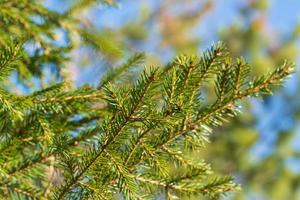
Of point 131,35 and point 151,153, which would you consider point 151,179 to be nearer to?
point 151,153

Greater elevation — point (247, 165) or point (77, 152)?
point (247, 165)

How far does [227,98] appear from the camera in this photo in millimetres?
1479

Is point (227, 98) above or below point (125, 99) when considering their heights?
above

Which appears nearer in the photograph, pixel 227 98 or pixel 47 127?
pixel 227 98

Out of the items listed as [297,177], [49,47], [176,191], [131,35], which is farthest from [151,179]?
[131,35]

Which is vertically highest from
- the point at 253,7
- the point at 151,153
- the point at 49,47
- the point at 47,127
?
the point at 253,7

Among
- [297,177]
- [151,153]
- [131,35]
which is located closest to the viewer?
[151,153]

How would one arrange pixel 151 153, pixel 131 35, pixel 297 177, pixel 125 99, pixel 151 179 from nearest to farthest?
pixel 125 99
pixel 151 153
pixel 151 179
pixel 297 177
pixel 131 35

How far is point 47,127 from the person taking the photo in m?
1.63

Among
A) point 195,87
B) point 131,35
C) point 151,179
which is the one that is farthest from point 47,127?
point 131,35

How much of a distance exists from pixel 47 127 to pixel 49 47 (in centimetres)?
60

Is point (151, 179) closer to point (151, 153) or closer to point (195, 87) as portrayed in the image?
point (151, 153)

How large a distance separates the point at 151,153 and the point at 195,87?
182 millimetres

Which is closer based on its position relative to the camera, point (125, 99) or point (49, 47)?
point (125, 99)
